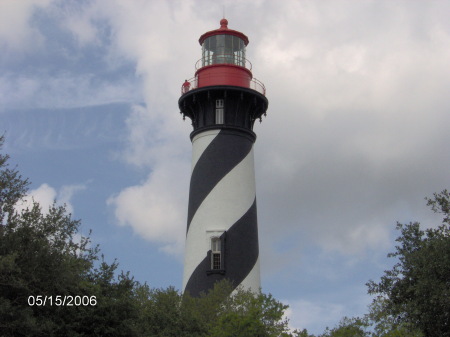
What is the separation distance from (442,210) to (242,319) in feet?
27.4

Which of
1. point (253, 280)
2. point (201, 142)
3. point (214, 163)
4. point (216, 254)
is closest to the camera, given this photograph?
point (216, 254)

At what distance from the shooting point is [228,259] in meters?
32.9

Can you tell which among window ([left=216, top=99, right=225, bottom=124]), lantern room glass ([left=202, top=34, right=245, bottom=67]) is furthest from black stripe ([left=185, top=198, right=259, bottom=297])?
lantern room glass ([left=202, top=34, right=245, bottom=67])

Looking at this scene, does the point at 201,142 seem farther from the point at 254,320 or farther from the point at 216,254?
the point at 254,320

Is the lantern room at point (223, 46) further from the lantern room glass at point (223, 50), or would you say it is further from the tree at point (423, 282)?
the tree at point (423, 282)

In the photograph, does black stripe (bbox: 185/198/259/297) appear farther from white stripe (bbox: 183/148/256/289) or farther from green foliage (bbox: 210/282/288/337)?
green foliage (bbox: 210/282/288/337)

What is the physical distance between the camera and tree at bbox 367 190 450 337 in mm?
23703

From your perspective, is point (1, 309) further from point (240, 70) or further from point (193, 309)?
point (240, 70)

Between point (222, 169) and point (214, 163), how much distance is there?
0.54 meters

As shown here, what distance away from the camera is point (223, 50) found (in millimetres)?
37469

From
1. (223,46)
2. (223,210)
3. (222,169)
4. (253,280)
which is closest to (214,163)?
(222,169)

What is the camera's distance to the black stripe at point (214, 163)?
3447cm

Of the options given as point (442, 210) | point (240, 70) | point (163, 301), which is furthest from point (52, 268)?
point (240, 70)

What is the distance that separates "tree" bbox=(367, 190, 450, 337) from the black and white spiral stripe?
24.2 feet
